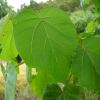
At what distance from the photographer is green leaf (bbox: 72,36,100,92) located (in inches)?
17.7

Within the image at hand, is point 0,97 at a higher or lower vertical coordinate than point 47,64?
lower

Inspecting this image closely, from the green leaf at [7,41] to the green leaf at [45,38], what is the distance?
5 cm

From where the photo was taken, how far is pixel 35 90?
0.57m

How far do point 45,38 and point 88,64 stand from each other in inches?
3.1

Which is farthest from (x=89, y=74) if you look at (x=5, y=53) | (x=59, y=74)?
(x=5, y=53)

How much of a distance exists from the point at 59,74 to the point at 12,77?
115 millimetres

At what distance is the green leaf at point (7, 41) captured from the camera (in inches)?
18.3

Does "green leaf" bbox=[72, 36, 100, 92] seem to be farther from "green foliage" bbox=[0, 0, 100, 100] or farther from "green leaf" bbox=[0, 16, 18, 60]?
"green leaf" bbox=[0, 16, 18, 60]

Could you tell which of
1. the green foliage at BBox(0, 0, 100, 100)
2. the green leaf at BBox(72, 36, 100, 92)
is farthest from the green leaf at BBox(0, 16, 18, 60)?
the green leaf at BBox(72, 36, 100, 92)

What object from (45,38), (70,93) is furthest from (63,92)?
(45,38)

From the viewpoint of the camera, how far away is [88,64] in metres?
0.46

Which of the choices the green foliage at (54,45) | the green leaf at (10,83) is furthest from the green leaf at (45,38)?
the green leaf at (10,83)

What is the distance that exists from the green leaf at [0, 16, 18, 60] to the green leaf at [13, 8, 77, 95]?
0.05 m

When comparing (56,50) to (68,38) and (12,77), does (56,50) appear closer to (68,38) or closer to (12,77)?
(68,38)
